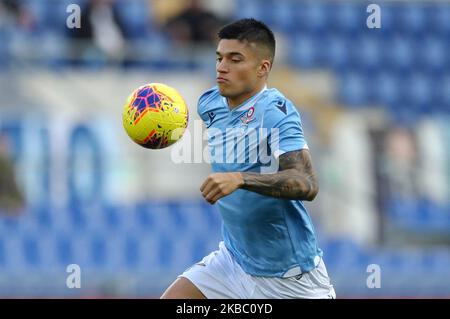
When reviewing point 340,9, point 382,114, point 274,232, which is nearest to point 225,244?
point 274,232

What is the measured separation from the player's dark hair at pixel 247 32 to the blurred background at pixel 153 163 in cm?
661

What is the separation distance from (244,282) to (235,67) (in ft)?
4.66

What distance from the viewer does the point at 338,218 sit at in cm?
1522

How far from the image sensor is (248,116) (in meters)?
6.73

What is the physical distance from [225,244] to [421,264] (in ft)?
26.7

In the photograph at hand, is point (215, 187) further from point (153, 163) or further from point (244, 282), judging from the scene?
point (153, 163)

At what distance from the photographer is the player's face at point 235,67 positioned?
22.1 ft

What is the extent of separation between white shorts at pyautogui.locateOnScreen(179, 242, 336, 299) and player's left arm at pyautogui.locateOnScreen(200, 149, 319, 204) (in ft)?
3.03

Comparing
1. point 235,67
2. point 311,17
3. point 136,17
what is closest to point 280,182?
point 235,67

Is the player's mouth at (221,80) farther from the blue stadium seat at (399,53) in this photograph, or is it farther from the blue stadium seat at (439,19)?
the blue stadium seat at (439,19)

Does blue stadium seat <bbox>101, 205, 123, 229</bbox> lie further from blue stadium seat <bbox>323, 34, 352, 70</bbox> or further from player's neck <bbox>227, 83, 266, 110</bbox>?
player's neck <bbox>227, 83, 266, 110</bbox>

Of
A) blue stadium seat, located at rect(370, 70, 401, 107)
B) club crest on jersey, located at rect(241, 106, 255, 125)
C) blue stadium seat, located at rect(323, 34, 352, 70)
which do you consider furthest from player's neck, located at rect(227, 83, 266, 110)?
blue stadium seat, located at rect(323, 34, 352, 70)

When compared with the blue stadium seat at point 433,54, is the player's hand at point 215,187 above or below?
below

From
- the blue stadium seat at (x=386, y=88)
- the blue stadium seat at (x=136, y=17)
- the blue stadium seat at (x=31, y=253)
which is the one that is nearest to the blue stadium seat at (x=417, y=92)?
the blue stadium seat at (x=386, y=88)
